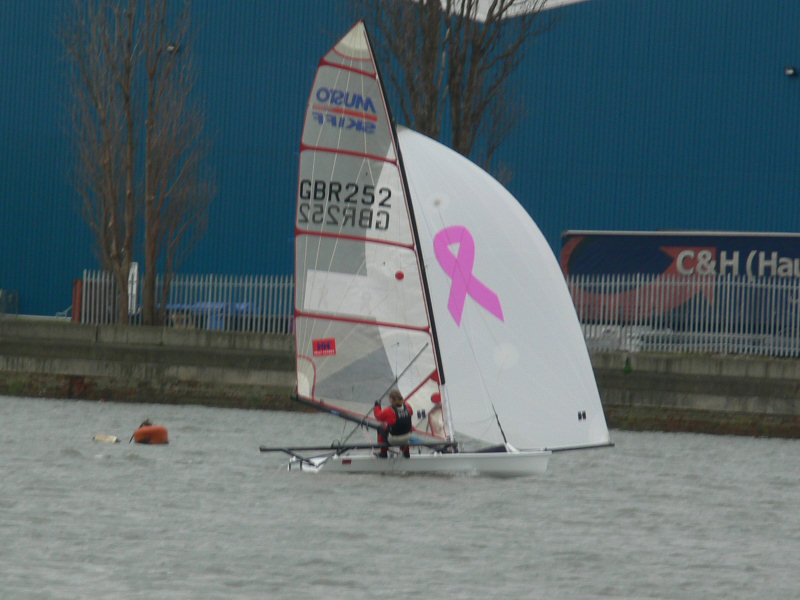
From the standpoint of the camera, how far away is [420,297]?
19.3 meters

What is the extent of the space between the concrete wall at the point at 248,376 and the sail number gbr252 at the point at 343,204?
870cm

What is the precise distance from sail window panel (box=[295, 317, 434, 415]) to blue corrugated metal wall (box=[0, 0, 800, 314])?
53.7 feet

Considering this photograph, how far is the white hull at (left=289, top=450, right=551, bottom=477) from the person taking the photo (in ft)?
60.5

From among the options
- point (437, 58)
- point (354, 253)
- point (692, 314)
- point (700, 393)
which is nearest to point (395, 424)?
point (354, 253)

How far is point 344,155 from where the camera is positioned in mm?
19750

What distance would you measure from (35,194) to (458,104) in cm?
1567

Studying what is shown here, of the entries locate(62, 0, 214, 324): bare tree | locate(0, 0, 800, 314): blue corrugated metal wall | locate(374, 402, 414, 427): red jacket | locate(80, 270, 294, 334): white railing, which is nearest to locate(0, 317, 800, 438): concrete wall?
locate(80, 270, 294, 334): white railing

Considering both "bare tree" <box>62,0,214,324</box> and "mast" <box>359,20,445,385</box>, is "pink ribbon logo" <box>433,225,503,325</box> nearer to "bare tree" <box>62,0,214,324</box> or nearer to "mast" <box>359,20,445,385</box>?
"mast" <box>359,20,445,385</box>

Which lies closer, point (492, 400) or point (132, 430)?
point (492, 400)

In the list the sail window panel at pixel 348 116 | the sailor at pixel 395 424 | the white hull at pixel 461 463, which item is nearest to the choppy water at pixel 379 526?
the white hull at pixel 461 463

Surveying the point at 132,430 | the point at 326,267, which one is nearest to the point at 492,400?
the point at 326,267

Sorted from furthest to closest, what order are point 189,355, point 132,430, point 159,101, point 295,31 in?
point 295,31 < point 159,101 < point 189,355 < point 132,430

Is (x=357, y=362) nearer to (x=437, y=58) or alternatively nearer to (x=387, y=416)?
(x=387, y=416)

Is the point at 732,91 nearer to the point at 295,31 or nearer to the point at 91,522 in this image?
the point at 295,31
